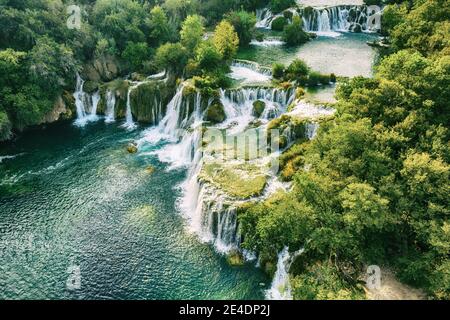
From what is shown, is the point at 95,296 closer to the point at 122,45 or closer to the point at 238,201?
the point at 238,201

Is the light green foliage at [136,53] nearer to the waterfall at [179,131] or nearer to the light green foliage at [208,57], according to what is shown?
the waterfall at [179,131]

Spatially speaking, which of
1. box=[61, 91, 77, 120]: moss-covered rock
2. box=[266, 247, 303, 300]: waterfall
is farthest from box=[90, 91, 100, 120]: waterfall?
box=[266, 247, 303, 300]: waterfall

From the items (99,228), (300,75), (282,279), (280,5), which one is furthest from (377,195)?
(280,5)

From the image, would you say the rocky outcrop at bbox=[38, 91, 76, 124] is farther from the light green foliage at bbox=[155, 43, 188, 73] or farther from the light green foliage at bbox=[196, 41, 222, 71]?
the light green foliage at bbox=[196, 41, 222, 71]

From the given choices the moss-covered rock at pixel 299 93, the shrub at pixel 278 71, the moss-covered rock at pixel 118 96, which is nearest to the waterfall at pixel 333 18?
the shrub at pixel 278 71

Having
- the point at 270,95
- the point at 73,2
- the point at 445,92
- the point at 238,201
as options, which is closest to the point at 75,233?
the point at 238,201

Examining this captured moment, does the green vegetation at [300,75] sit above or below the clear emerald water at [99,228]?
above
